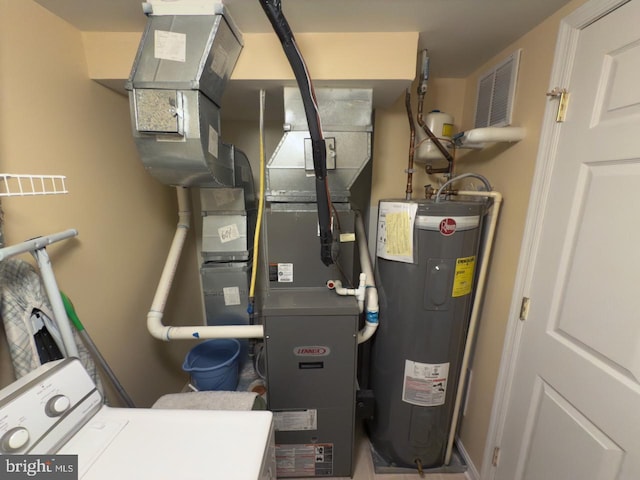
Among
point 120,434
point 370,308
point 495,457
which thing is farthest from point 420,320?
point 120,434

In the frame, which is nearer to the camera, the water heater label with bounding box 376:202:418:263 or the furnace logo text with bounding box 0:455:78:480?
the furnace logo text with bounding box 0:455:78:480

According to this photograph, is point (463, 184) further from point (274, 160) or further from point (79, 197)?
point (79, 197)

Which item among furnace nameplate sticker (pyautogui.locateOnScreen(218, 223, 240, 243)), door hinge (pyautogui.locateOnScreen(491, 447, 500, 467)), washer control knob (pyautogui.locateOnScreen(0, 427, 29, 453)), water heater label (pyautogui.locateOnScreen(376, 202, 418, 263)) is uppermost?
water heater label (pyautogui.locateOnScreen(376, 202, 418, 263))

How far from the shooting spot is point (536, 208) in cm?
106

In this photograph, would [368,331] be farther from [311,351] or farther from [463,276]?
[463,276]

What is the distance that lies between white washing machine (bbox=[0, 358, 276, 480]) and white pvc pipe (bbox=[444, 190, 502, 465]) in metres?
1.05

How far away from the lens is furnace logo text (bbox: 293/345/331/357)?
122 cm

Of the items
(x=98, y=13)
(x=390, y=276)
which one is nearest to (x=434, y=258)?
(x=390, y=276)

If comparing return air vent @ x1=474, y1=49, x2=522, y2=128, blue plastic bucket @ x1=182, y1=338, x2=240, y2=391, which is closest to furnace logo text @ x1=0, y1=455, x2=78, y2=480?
blue plastic bucket @ x1=182, y1=338, x2=240, y2=391

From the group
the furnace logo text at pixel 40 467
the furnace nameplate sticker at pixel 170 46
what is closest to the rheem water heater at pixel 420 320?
the furnace nameplate sticker at pixel 170 46

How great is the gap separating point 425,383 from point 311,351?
0.60 meters

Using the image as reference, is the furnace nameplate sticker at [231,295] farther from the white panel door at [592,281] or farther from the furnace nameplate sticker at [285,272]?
the white panel door at [592,281]

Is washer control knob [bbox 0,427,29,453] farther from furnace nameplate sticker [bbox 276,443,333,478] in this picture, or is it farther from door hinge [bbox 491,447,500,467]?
door hinge [bbox 491,447,500,467]

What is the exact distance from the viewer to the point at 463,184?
1.58 meters
